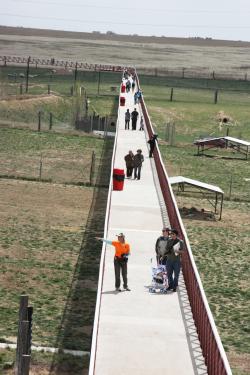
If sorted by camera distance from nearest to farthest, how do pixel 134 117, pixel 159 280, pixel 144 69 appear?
pixel 159 280, pixel 134 117, pixel 144 69

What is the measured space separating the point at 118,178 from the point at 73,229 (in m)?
2.26

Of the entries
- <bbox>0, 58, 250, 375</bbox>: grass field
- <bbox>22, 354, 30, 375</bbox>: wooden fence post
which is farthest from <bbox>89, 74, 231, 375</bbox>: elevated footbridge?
<bbox>0, 58, 250, 375</bbox>: grass field

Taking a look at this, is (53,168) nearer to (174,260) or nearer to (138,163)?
(138,163)

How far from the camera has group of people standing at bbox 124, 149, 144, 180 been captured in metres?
31.7

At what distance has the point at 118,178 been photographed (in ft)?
95.3

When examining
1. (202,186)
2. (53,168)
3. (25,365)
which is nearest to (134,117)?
(53,168)

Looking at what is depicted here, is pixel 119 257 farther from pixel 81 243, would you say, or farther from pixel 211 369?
pixel 81 243

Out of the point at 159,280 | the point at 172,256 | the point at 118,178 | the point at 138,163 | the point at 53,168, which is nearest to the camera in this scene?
the point at 172,256

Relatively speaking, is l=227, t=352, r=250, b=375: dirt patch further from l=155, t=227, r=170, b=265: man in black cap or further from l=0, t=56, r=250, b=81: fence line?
l=0, t=56, r=250, b=81: fence line

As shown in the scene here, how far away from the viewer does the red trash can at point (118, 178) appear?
28672mm

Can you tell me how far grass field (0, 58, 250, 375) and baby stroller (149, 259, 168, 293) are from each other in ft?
5.82

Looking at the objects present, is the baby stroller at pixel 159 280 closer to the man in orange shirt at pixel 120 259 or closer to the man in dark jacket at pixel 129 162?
the man in orange shirt at pixel 120 259

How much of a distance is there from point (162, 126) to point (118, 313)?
1841 inches

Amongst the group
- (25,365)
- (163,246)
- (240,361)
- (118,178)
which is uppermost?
(163,246)
